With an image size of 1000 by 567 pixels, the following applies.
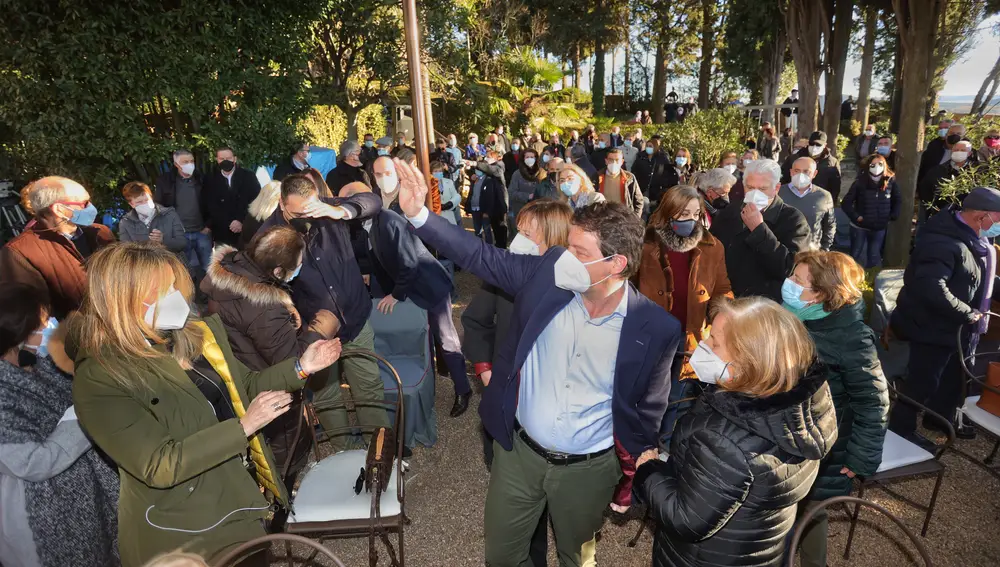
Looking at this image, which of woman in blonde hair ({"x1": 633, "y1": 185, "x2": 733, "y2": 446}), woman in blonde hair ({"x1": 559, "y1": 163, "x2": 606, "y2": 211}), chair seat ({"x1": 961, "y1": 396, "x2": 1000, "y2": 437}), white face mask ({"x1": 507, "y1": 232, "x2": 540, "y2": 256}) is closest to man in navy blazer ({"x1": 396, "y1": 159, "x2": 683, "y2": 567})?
white face mask ({"x1": 507, "y1": 232, "x2": 540, "y2": 256})

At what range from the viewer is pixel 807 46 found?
47.9 feet

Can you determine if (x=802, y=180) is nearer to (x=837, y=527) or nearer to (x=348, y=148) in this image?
(x=837, y=527)

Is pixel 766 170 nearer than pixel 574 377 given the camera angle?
No

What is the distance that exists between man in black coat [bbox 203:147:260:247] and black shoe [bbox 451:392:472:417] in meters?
4.19

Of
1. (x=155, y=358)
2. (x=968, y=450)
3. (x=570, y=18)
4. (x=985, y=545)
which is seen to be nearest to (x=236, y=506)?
(x=155, y=358)

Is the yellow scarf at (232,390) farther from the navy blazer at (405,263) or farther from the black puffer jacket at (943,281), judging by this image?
the black puffer jacket at (943,281)

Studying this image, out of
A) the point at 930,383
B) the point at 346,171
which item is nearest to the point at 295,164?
the point at 346,171

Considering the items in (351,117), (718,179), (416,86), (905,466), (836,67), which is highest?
(836,67)

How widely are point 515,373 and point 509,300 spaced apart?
113 centimetres

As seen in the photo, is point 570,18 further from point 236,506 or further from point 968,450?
point 236,506

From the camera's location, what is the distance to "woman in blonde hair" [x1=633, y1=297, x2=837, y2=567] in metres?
1.88

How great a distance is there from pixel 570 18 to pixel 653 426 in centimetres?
3264

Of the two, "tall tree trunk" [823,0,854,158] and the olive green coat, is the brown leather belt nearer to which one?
the olive green coat

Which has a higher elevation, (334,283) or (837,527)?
(334,283)
